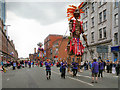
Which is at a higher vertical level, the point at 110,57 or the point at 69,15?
the point at 69,15

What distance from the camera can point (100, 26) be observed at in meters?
33.3

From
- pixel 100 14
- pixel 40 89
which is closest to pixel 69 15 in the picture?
pixel 40 89

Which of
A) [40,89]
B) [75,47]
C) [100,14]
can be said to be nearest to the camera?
[40,89]

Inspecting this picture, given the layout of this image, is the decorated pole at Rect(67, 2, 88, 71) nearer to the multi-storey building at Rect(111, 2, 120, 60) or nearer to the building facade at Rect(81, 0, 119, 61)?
the building facade at Rect(81, 0, 119, 61)

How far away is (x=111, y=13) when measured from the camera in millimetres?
29156

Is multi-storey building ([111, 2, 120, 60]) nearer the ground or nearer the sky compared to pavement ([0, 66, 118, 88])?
nearer the sky

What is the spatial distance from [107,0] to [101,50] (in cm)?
1162

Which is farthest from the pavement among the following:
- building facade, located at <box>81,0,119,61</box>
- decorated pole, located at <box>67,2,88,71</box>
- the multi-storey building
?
the multi-storey building

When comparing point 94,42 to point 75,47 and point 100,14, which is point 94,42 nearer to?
point 100,14

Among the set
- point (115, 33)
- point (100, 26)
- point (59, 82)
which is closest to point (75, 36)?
point (59, 82)

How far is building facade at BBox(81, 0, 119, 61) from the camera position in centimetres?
2862

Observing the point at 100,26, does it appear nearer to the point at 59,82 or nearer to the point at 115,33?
the point at 115,33

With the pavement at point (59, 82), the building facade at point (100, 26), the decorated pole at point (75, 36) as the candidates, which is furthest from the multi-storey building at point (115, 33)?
the pavement at point (59, 82)

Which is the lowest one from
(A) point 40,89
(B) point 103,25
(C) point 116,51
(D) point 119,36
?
(A) point 40,89
